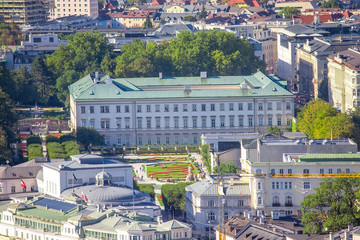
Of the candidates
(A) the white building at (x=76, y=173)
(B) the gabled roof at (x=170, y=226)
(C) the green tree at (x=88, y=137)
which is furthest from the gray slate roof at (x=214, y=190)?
(C) the green tree at (x=88, y=137)

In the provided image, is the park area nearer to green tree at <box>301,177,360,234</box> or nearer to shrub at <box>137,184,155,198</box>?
shrub at <box>137,184,155,198</box>

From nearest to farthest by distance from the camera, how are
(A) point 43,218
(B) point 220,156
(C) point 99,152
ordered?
(A) point 43,218 < (B) point 220,156 < (C) point 99,152

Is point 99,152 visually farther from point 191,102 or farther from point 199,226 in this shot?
point 199,226

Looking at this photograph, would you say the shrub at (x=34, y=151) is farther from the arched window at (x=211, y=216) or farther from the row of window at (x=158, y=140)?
the arched window at (x=211, y=216)

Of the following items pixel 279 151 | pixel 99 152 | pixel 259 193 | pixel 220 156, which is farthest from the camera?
pixel 99 152

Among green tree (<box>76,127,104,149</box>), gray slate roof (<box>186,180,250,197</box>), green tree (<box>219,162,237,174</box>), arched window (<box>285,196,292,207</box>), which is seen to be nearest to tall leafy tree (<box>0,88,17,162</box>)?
green tree (<box>76,127,104,149</box>)

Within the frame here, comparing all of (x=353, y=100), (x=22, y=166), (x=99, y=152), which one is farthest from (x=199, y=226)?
(x=353, y=100)
